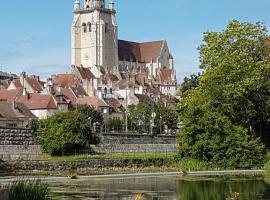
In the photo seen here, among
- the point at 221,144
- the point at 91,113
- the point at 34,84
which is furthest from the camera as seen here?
the point at 34,84

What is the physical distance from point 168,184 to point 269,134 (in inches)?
1050

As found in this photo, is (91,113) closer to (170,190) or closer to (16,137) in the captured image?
(16,137)

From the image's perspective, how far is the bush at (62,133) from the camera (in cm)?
6175

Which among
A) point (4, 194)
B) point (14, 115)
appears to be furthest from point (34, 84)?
point (4, 194)

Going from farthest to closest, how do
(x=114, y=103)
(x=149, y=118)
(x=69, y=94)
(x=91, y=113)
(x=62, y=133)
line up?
(x=114, y=103)
(x=69, y=94)
(x=149, y=118)
(x=91, y=113)
(x=62, y=133)

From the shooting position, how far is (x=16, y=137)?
66.1 m

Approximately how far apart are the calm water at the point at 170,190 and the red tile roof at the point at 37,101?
72.7 metres

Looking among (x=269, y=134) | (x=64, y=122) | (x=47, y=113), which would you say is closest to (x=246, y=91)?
(x=269, y=134)

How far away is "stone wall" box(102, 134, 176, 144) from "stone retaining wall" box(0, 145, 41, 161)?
10605 mm

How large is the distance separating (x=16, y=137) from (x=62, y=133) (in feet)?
21.0

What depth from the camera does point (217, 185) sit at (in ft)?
115

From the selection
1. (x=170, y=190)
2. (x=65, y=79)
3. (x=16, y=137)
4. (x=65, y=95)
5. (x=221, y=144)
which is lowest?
(x=170, y=190)

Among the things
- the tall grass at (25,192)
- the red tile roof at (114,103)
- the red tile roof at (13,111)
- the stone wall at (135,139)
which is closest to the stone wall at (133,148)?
the stone wall at (135,139)

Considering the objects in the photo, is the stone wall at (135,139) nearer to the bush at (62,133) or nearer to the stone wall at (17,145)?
the bush at (62,133)
